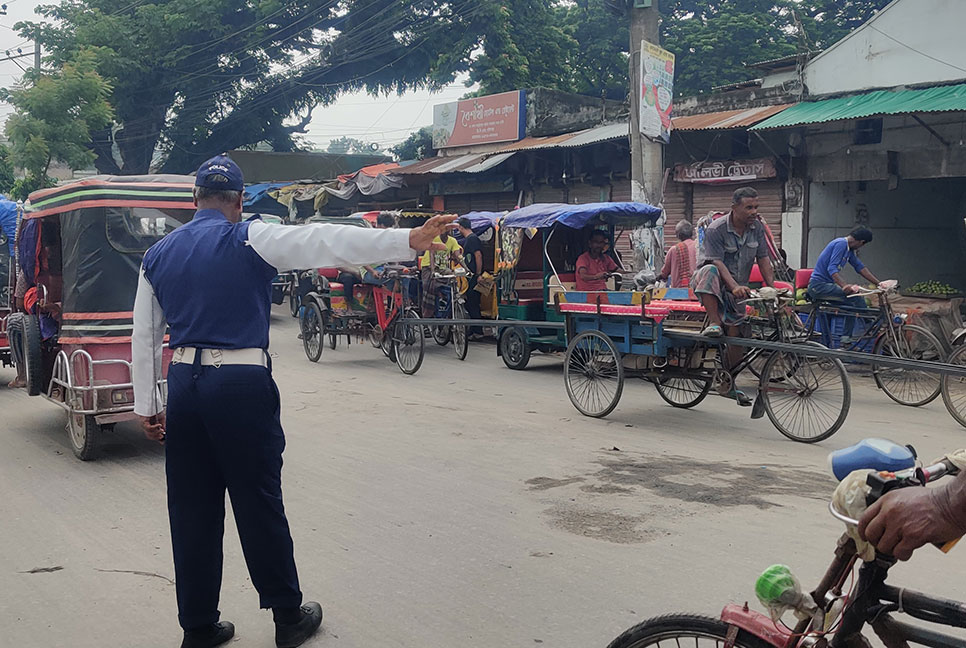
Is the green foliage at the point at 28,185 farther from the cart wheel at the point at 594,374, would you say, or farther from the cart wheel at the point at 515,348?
the cart wheel at the point at 594,374

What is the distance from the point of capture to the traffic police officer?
3.44 metres

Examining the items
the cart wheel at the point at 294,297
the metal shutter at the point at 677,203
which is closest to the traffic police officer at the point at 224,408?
the metal shutter at the point at 677,203

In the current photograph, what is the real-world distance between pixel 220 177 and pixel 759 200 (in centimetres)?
1204

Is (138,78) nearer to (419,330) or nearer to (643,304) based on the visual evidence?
(419,330)

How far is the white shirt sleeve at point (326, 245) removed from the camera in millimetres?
3270

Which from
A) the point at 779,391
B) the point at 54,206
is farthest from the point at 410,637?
the point at 54,206

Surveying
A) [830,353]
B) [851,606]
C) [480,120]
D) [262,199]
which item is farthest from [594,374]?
[262,199]

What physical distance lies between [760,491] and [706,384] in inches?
96.3

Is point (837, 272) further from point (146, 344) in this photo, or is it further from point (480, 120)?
point (480, 120)

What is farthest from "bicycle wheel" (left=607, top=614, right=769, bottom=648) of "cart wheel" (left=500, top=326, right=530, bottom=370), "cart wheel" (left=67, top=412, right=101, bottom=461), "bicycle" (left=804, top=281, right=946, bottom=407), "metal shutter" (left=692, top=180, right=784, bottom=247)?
"metal shutter" (left=692, top=180, right=784, bottom=247)

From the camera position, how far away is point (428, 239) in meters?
3.22

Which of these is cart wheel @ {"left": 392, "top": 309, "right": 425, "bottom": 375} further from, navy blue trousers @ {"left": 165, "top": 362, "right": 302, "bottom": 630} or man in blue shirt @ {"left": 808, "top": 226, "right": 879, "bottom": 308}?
navy blue trousers @ {"left": 165, "top": 362, "right": 302, "bottom": 630}

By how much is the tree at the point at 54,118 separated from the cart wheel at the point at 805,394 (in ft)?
73.9

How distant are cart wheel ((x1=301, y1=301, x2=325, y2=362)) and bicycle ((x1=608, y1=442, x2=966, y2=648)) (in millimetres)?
10792
